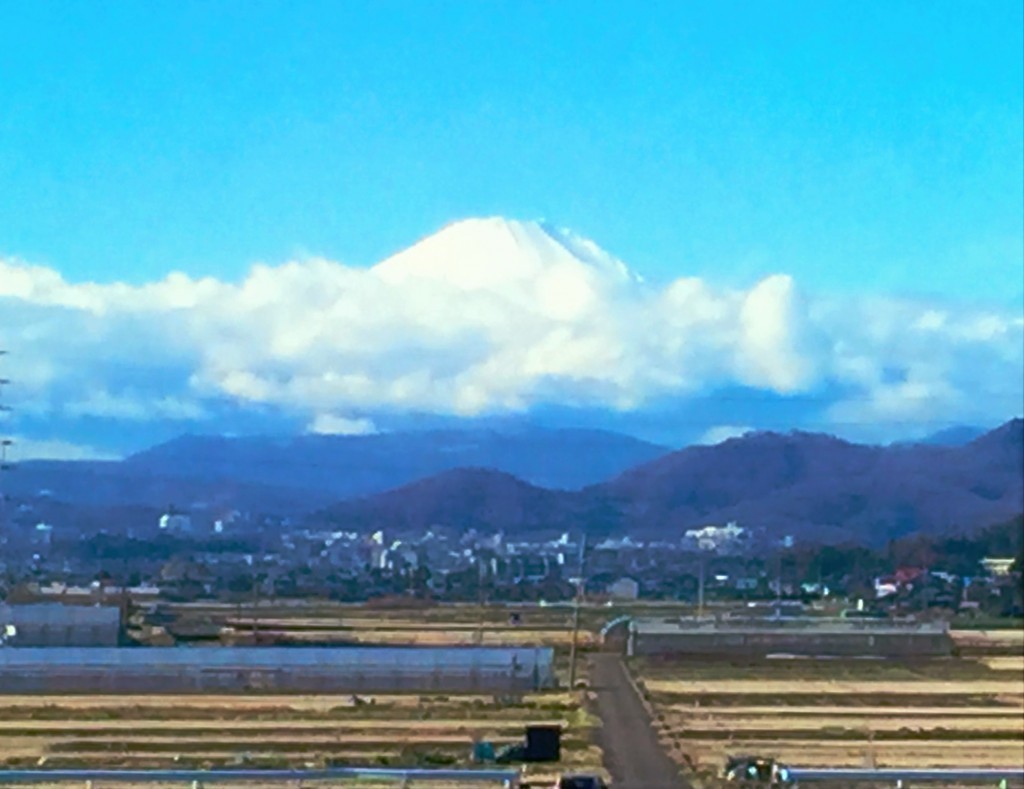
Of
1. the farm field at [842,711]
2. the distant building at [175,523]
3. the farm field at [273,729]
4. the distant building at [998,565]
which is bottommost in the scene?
the farm field at [273,729]

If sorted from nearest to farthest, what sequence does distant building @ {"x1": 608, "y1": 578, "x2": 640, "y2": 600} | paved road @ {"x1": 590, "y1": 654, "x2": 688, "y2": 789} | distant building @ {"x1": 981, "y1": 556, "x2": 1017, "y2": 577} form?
paved road @ {"x1": 590, "y1": 654, "x2": 688, "y2": 789} → distant building @ {"x1": 608, "y1": 578, "x2": 640, "y2": 600} → distant building @ {"x1": 981, "y1": 556, "x2": 1017, "y2": 577}

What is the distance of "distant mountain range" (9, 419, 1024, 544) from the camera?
490 feet

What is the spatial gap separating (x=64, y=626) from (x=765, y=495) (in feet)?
443

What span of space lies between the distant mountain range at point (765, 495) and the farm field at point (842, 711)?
101 m

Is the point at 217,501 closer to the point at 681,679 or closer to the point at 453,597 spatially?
the point at 453,597

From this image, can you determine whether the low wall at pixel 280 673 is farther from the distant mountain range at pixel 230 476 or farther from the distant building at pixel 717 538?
the distant building at pixel 717 538

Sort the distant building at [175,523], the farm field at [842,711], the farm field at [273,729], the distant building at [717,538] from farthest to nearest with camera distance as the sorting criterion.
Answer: the distant building at [717,538] → the distant building at [175,523] → the farm field at [842,711] → the farm field at [273,729]

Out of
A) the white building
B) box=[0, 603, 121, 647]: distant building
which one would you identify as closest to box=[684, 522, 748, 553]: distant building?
the white building

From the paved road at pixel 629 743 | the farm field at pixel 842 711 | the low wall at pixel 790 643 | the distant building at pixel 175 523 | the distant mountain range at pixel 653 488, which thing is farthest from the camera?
the distant mountain range at pixel 653 488

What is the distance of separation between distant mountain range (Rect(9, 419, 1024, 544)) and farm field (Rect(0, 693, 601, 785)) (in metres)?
85.5

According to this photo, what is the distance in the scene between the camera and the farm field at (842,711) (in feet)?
84.4

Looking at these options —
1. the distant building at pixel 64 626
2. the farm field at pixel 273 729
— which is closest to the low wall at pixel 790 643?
the distant building at pixel 64 626

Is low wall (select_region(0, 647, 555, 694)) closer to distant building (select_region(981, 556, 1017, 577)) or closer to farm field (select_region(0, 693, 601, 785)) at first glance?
farm field (select_region(0, 693, 601, 785))

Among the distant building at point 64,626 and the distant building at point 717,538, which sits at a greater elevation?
the distant building at point 717,538
